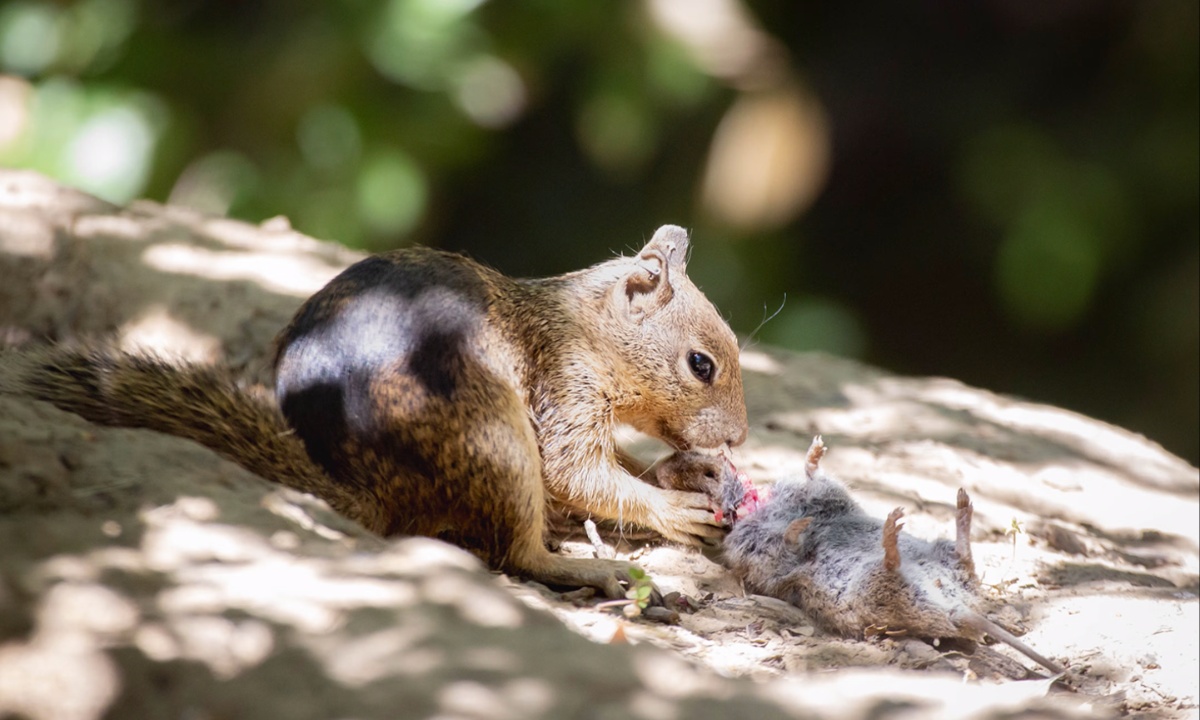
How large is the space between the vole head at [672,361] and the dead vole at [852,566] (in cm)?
27

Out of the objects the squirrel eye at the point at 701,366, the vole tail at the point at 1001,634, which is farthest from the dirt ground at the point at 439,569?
the squirrel eye at the point at 701,366

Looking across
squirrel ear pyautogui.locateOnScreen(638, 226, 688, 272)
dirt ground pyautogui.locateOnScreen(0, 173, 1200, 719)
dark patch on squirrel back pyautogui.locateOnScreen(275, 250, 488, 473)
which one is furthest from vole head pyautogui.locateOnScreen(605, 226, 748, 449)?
dark patch on squirrel back pyautogui.locateOnScreen(275, 250, 488, 473)

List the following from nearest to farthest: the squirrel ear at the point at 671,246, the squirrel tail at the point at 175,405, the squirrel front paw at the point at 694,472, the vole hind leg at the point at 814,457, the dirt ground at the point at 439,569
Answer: the dirt ground at the point at 439,569 < the squirrel tail at the point at 175,405 < the vole hind leg at the point at 814,457 < the squirrel front paw at the point at 694,472 < the squirrel ear at the point at 671,246

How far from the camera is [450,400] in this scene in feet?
10.6

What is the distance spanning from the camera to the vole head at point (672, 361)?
3975 millimetres

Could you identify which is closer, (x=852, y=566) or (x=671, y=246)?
(x=852, y=566)

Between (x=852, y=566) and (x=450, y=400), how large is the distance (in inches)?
51.5

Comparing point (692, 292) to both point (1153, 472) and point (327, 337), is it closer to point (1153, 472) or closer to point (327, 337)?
point (327, 337)

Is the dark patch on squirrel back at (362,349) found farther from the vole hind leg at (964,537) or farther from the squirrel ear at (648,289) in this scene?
the vole hind leg at (964,537)

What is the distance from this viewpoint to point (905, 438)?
195 inches

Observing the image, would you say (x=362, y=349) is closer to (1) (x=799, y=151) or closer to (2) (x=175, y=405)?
(2) (x=175, y=405)

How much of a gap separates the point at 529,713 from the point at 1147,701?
6.55ft

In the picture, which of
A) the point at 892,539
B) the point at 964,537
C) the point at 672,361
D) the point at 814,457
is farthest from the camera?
the point at 672,361

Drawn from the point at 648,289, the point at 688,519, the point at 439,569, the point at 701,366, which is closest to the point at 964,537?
the point at 688,519
